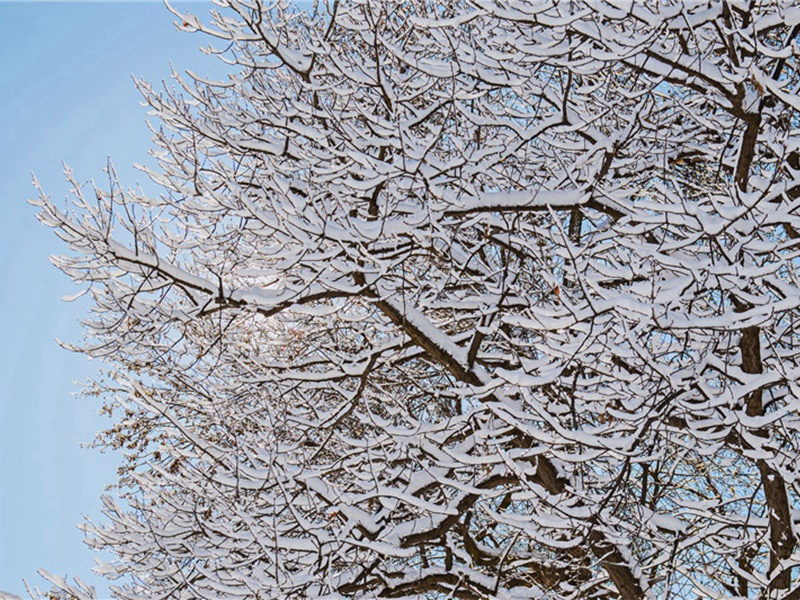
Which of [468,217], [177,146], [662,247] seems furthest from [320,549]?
[177,146]

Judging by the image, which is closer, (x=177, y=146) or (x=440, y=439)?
(x=440, y=439)

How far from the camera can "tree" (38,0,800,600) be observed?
383 centimetres

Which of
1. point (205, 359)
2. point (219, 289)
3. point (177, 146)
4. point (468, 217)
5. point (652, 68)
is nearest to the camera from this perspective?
point (652, 68)

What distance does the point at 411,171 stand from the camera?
167 inches

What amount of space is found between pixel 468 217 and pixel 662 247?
4.90ft

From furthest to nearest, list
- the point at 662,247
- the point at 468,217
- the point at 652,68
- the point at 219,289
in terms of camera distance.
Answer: the point at 468,217 < the point at 219,289 < the point at 652,68 < the point at 662,247

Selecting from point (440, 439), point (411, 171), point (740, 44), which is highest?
point (740, 44)

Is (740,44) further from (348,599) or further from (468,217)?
(348,599)

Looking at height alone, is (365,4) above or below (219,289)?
above

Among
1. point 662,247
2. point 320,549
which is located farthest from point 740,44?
point 320,549

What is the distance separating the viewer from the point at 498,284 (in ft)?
17.2

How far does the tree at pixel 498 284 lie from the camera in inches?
151

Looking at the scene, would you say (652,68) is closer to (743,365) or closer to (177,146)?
(743,365)

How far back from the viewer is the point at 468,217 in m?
5.04
